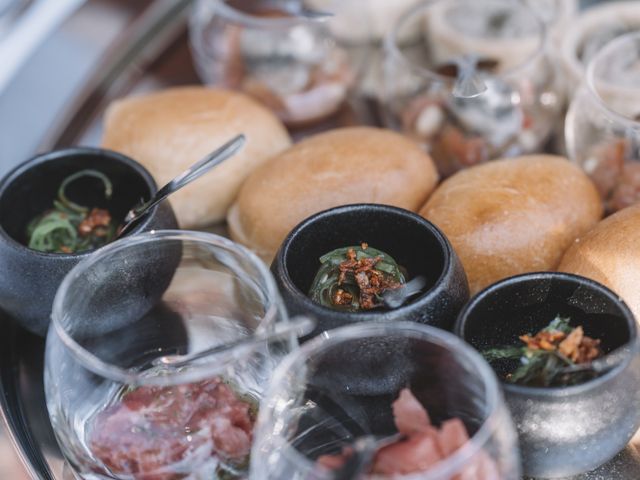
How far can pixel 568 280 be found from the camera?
88 centimetres

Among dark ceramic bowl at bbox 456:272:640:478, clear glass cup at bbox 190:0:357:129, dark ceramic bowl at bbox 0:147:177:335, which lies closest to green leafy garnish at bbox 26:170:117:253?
dark ceramic bowl at bbox 0:147:177:335

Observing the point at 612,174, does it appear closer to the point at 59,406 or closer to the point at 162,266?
the point at 162,266

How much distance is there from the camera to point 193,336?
1046 millimetres

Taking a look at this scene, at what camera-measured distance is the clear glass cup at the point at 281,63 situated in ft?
4.68

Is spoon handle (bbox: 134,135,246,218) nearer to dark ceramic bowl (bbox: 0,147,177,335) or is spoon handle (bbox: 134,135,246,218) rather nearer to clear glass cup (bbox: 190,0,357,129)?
dark ceramic bowl (bbox: 0,147,177,335)

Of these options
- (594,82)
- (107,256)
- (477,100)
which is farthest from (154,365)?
(594,82)

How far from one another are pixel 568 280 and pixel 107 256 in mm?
477

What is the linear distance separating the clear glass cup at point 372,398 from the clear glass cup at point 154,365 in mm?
61

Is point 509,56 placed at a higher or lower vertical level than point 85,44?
lower

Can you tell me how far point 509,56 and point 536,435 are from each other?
2.59 feet

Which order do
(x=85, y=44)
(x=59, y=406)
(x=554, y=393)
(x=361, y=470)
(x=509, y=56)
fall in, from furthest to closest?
1. (x=85, y=44)
2. (x=509, y=56)
3. (x=59, y=406)
4. (x=554, y=393)
5. (x=361, y=470)

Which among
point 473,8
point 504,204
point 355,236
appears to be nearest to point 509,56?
point 473,8

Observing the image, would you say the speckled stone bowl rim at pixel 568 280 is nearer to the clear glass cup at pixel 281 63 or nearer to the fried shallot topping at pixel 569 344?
the fried shallot topping at pixel 569 344

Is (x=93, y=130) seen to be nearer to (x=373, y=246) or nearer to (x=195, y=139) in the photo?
(x=195, y=139)
